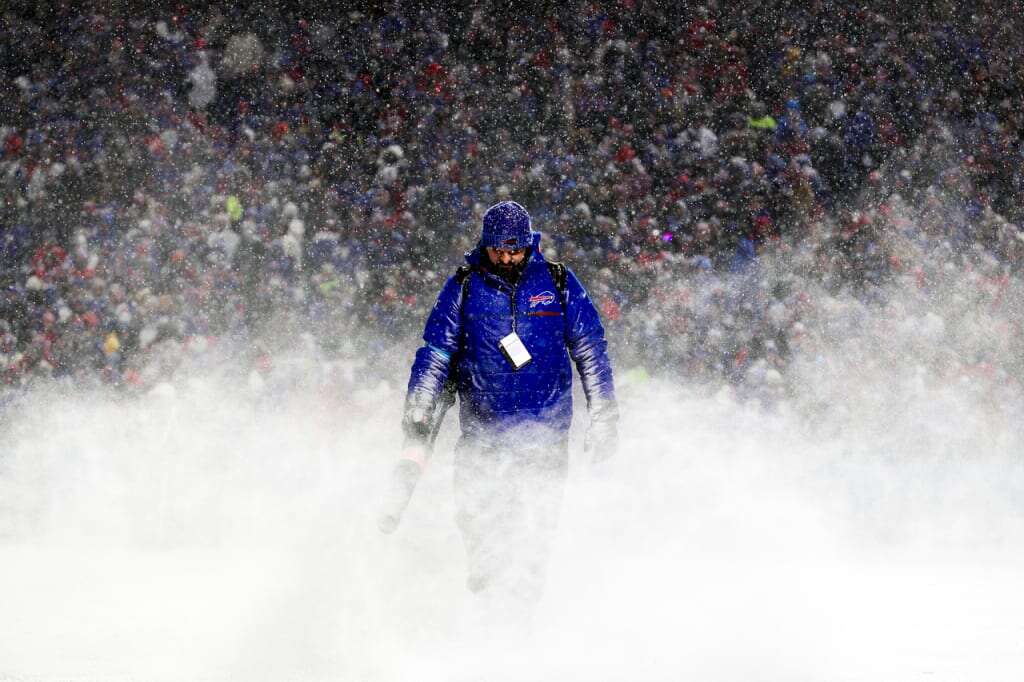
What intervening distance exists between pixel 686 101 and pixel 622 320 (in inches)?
50.9

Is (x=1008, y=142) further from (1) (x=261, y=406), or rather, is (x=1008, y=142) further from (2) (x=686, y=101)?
(1) (x=261, y=406)

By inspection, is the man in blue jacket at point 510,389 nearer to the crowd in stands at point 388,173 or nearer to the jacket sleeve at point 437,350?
the jacket sleeve at point 437,350

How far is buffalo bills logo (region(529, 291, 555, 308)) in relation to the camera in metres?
4.35

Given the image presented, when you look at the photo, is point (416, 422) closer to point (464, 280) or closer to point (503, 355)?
point (503, 355)

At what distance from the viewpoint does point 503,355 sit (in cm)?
435

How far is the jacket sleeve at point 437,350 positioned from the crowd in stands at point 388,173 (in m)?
2.08

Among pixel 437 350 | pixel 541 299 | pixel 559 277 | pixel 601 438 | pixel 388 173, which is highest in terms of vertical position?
pixel 388 173

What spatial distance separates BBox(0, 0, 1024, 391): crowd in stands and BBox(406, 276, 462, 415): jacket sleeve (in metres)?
2.08

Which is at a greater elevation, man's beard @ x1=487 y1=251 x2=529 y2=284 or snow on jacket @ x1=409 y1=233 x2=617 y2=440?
man's beard @ x1=487 y1=251 x2=529 y2=284

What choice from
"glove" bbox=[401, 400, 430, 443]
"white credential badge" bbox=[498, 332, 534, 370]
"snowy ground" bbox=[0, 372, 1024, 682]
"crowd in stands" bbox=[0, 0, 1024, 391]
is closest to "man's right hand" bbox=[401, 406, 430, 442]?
"glove" bbox=[401, 400, 430, 443]

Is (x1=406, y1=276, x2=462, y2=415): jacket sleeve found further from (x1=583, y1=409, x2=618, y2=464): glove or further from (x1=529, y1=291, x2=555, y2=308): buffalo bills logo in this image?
(x1=583, y1=409, x2=618, y2=464): glove

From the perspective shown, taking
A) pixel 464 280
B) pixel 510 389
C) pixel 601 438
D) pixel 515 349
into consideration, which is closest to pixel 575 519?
pixel 601 438

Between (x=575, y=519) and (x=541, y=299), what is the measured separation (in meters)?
2.44

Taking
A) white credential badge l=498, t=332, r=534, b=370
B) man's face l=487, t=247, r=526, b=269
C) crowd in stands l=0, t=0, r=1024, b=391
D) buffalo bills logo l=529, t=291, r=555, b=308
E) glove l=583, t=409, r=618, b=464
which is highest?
crowd in stands l=0, t=0, r=1024, b=391
